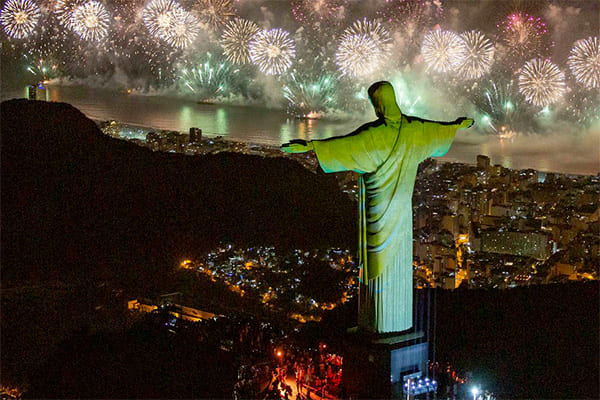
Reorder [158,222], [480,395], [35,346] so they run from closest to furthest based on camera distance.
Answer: [480,395] < [35,346] < [158,222]

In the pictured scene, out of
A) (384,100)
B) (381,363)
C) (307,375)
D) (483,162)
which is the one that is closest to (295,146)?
(384,100)

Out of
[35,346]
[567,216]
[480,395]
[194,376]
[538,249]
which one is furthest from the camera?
[567,216]

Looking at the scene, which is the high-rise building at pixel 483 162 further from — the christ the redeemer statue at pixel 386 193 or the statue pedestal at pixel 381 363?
the statue pedestal at pixel 381 363

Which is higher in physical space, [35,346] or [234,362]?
[234,362]

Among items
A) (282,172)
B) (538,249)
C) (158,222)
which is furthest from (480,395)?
(282,172)

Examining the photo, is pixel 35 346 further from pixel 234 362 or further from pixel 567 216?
pixel 567 216

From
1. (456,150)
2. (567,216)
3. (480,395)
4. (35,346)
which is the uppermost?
(456,150)
